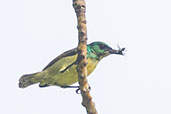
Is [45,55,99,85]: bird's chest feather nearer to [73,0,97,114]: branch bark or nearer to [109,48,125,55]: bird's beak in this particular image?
[109,48,125,55]: bird's beak

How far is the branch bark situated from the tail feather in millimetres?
3403

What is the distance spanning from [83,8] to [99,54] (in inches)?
125

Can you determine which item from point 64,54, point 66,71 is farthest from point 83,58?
point 64,54

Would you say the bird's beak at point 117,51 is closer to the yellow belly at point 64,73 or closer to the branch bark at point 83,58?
the yellow belly at point 64,73

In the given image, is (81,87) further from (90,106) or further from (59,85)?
(59,85)

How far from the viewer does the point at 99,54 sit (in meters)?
7.89

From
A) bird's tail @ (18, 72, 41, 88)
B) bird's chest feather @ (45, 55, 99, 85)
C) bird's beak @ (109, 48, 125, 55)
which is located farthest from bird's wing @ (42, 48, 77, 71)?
bird's beak @ (109, 48, 125, 55)

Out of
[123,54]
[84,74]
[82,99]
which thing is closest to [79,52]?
[84,74]

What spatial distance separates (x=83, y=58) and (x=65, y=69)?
275 cm

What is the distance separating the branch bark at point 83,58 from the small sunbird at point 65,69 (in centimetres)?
247

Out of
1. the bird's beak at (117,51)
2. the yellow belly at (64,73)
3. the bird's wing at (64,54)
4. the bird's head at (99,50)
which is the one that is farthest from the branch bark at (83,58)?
the bird's head at (99,50)

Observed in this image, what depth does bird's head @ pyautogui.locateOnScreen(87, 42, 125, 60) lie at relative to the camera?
7.84 m

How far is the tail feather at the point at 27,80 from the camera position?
800cm

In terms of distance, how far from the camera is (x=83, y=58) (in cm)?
463
